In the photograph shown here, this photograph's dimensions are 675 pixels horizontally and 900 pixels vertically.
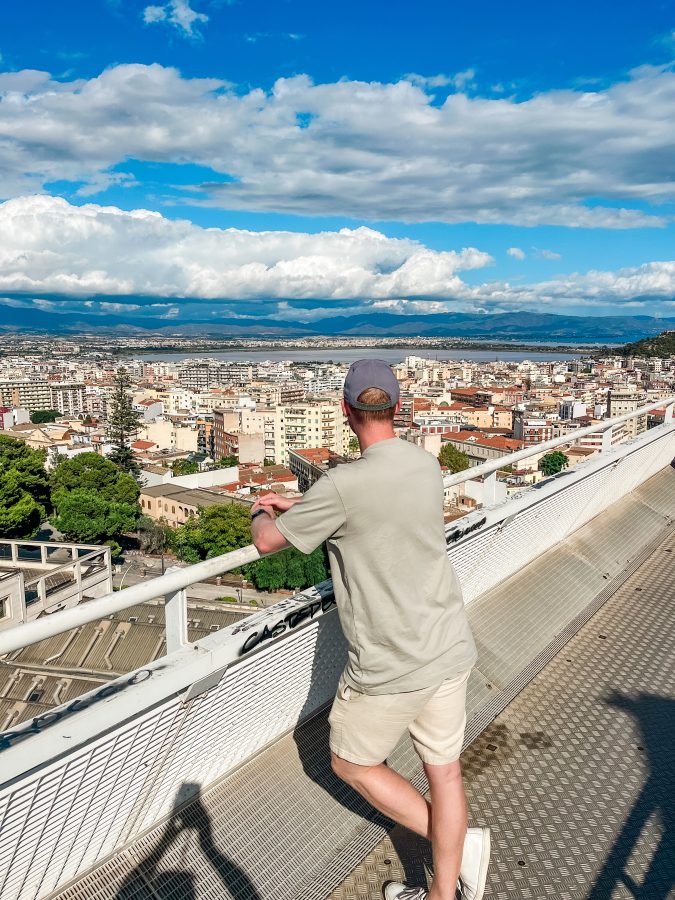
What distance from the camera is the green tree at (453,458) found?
114ft

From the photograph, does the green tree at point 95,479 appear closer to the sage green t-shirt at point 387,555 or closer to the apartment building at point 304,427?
the apartment building at point 304,427

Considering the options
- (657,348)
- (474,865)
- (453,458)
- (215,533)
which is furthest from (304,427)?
(657,348)

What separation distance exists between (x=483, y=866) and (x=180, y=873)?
0.56m

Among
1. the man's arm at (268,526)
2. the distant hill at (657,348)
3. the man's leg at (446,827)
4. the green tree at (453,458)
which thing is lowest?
the green tree at (453,458)

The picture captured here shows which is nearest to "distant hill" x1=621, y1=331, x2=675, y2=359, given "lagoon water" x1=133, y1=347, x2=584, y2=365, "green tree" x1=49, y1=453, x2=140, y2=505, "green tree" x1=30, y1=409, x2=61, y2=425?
"lagoon water" x1=133, y1=347, x2=584, y2=365

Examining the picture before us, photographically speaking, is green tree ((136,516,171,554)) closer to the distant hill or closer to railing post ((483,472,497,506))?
railing post ((483,472,497,506))

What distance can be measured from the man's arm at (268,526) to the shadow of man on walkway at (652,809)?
879mm

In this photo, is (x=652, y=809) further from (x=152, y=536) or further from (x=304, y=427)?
(x=304, y=427)

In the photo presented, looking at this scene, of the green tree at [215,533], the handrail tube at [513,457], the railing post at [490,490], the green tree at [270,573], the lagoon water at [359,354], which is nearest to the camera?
the handrail tube at [513,457]

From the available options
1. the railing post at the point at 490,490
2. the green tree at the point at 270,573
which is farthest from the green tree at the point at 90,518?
the railing post at the point at 490,490

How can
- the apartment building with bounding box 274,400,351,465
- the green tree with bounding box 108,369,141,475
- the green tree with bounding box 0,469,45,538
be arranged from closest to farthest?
the green tree with bounding box 0,469,45,538, the green tree with bounding box 108,369,141,475, the apartment building with bounding box 274,400,351,465

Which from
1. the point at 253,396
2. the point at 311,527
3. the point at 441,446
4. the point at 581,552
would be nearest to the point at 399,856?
the point at 311,527

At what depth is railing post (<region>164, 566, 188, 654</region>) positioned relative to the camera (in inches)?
51.7

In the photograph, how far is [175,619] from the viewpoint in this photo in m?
1.33
